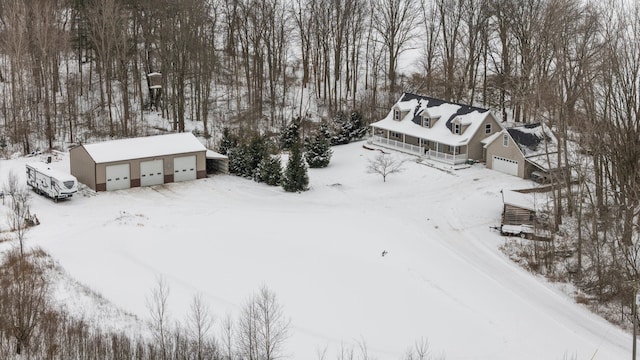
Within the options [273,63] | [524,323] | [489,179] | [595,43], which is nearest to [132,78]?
[273,63]

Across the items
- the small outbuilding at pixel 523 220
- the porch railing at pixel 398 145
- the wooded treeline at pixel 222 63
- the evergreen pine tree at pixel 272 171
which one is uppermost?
the wooded treeline at pixel 222 63

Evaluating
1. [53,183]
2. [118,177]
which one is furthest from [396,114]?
[53,183]

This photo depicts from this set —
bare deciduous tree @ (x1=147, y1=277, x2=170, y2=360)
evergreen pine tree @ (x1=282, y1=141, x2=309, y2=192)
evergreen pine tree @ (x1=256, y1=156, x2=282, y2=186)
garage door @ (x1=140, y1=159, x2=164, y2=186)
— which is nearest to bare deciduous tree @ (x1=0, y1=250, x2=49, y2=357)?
bare deciduous tree @ (x1=147, y1=277, x2=170, y2=360)

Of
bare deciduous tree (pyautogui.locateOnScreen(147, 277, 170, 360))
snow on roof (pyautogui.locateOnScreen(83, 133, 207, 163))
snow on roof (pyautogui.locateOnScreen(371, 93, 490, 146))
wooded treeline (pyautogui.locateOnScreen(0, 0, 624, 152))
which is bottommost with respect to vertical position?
bare deciduous tree (pyautogui.locateOnScreen(147, 277, 170, 360))

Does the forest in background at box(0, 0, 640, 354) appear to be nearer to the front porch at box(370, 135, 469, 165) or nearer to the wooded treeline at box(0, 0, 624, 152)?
the wooded treeline at box(0, 0, 624, 152)

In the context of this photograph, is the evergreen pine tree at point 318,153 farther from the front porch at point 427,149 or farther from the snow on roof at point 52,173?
the snow on roof at point 52,173

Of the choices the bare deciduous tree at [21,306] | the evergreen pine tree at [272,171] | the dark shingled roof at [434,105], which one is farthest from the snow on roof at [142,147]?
the dark shingled roof at [434,105]
